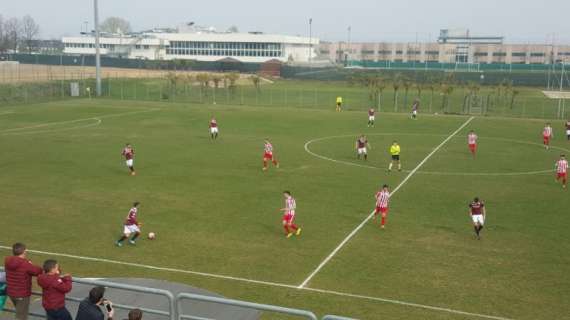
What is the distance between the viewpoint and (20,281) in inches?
395

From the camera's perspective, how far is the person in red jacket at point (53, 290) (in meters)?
9.30

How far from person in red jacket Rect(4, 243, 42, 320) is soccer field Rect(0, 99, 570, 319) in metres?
5.90

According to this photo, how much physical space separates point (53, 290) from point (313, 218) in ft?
44.6

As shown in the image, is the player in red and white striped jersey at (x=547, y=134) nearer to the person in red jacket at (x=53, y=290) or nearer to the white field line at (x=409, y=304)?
the white field line at (x=409, y=304)

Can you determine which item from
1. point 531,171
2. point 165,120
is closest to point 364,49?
point 165,120

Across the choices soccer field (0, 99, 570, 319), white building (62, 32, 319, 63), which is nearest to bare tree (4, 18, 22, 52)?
white building (62, 32, 319, 63)

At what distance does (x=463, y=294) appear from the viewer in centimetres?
1505

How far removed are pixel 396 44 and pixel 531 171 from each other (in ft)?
503

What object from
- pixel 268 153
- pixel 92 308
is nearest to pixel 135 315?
pixel 92 308

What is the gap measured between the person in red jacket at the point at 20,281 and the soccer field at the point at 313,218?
5.90 metres

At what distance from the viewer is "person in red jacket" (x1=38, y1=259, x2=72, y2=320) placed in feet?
30.5

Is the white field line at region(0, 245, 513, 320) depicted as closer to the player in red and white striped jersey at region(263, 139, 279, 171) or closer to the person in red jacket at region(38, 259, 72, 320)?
the person in red jacket at region(38, 259, 72, 320)

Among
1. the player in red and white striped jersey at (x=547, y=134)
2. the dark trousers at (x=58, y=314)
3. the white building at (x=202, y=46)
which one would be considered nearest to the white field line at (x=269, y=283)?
the dark trousers at (x=58, y=314)

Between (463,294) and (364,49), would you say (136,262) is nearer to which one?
(463,294)
